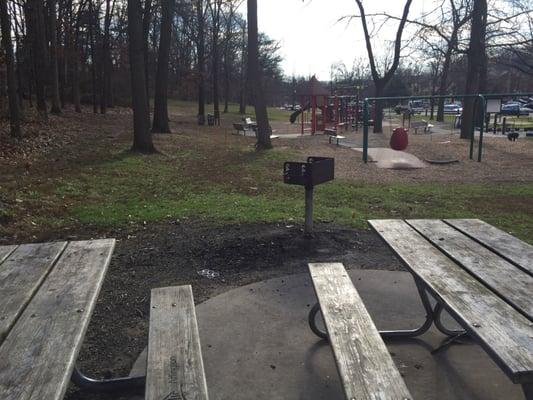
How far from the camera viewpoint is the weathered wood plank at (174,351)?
186 cm

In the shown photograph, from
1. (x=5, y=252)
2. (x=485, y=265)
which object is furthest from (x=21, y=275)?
(x=485, y=265)

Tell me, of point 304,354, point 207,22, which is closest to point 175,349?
point 304,354

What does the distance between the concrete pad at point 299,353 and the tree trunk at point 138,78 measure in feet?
33.3

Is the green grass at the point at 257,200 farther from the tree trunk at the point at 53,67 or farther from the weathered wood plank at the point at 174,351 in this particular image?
the tree trunk at the point at 53,67

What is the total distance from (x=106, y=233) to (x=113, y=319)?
2349 millimetres

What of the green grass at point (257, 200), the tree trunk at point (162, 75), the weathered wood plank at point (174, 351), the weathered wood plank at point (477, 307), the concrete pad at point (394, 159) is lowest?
the concrete pad at point (394, 159)

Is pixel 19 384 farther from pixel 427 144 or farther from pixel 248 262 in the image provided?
pixel 427 144

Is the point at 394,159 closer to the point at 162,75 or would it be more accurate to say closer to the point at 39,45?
the point at 162,75

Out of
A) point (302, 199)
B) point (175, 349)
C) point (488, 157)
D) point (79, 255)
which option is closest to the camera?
point (175, 349)

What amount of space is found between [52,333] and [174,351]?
50cm

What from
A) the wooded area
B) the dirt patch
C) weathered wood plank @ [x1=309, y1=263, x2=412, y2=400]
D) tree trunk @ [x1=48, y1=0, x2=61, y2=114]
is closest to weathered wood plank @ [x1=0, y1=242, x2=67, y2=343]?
the dirt patch

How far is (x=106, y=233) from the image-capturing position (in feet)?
19.2

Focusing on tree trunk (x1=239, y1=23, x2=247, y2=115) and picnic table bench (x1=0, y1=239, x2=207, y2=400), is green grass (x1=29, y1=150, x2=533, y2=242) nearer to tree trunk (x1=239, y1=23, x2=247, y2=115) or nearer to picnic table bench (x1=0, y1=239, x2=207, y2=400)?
picnic table bench (x1=0, y1=239, x2=207, y2=400)

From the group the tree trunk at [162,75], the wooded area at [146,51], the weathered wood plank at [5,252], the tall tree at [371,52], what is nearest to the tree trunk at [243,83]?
the wooded area at [146,51]
